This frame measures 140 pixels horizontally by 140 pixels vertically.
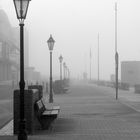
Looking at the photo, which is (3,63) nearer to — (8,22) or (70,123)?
(8,22)

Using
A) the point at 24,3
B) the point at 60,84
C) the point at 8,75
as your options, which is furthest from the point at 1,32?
the point at 24,3

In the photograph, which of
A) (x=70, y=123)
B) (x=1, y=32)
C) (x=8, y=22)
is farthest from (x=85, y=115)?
(x=8, y=22)

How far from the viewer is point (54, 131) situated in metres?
14.2

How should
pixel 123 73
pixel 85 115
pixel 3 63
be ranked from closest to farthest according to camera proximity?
1. pixel 85 115
2. pixel 123 73
3. pixel 3 63

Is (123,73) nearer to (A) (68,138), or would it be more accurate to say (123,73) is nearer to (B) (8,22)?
(B) (8,22)

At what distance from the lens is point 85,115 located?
19562 mm

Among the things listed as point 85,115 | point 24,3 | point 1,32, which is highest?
point 1,32

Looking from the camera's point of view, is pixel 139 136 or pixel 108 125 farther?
pixel 108 125

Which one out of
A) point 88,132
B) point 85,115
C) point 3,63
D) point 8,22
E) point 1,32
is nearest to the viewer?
point 88,132

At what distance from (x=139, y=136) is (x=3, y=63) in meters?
96.5

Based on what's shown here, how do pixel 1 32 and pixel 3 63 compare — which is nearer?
pixel 3 63

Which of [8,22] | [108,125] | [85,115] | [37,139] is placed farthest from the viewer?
[8,22]

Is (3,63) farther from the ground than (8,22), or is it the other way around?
(8,22)

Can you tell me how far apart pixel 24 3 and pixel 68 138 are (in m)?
3.81
